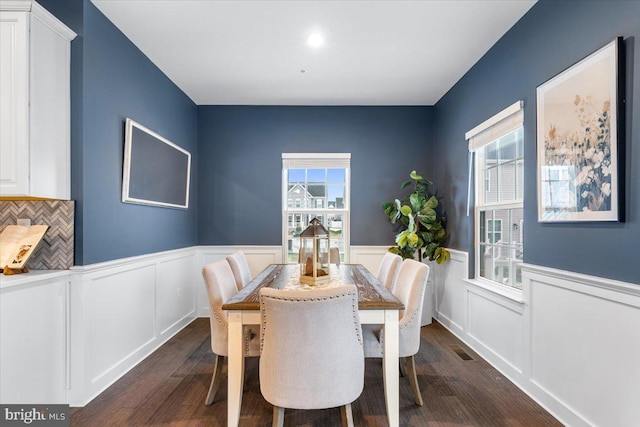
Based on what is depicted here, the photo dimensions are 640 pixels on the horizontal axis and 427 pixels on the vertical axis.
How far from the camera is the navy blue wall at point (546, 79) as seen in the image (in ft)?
5.61

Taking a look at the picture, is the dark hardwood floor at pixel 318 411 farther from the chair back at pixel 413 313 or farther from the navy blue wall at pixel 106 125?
the navy blue wall at pixel 106 125

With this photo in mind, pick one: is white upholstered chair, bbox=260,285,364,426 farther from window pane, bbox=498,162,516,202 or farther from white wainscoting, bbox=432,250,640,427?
window pane, bbox=498,162,516,202

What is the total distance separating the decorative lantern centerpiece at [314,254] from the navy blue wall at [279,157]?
6.98 feet

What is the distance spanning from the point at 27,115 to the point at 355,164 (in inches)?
135

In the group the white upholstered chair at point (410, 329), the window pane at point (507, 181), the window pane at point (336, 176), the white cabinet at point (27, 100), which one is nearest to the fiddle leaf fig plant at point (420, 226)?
the window pane at point (336, 176)

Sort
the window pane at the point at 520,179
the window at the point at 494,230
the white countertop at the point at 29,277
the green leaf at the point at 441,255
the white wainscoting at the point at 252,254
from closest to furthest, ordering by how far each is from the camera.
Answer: the white countertop at the point at 29,277 < the window pane at the point at 520,179 < the window at the point at 494,230 < the green leaf at the point at 441,255 < the white wainscoting at the point at 252,254

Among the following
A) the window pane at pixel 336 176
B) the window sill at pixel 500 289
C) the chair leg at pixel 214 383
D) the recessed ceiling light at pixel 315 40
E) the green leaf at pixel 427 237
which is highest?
the recessed ceiling light at pixel 315 40

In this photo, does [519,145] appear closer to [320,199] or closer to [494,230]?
[494,230]

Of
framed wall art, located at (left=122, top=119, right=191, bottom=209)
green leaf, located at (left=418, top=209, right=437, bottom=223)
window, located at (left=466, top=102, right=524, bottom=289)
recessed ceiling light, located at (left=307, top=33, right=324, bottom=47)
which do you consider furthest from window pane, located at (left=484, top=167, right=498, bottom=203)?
framed wall art, located at (left=122, top=119, right=191, bottom=209)

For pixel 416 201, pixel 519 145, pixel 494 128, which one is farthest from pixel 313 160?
pixel 519 145

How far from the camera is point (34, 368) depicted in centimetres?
207

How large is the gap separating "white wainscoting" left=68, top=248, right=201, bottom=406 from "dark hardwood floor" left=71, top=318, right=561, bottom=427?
141mm

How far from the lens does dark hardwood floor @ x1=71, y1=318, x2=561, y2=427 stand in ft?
7.12

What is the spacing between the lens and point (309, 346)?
1611 mm
